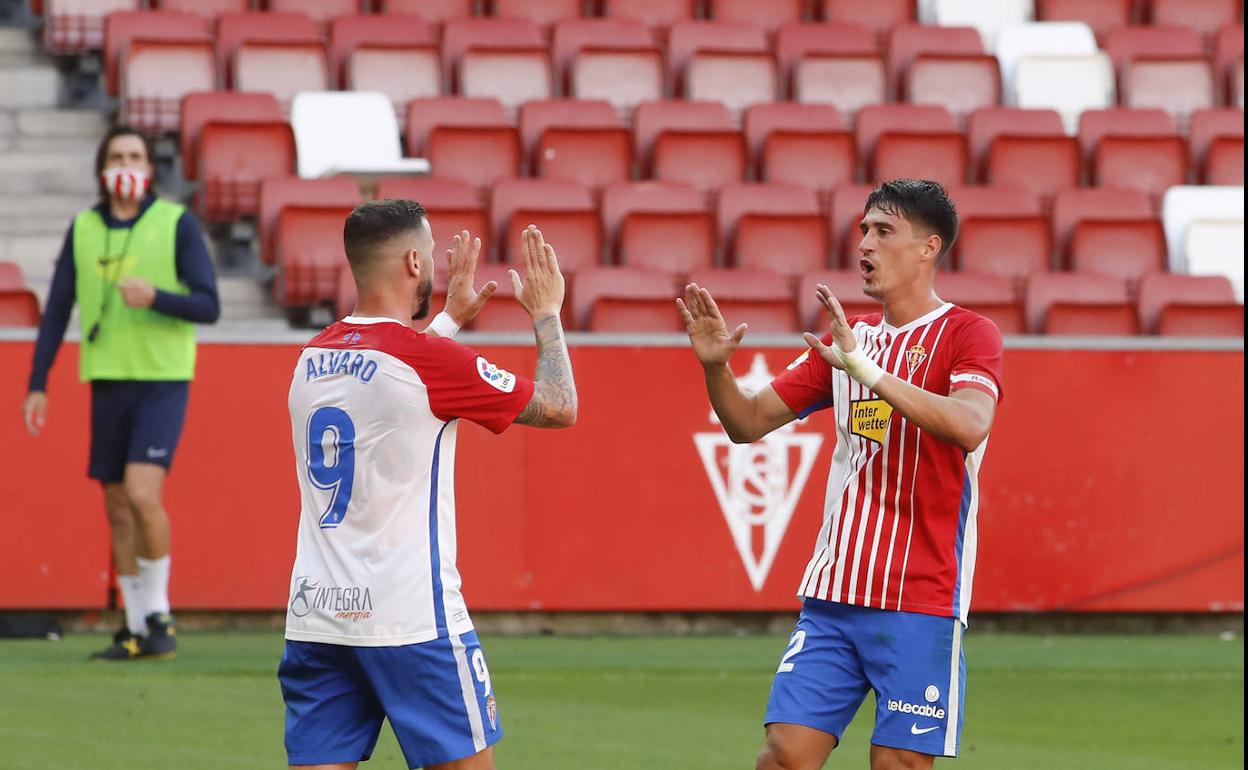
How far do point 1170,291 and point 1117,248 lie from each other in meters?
0.77

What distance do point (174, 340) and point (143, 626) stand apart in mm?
1277

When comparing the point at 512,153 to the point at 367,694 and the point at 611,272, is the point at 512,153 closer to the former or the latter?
the point at 611,272

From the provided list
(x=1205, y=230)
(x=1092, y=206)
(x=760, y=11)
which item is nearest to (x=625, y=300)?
(x=1092, y=206)

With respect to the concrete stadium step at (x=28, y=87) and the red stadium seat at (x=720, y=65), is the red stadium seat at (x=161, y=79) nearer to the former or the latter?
the concrete stadium step at (x=28, y=87)

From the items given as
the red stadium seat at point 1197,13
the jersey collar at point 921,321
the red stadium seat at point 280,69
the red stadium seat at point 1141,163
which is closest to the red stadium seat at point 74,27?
the red stadium seat at point 280,69

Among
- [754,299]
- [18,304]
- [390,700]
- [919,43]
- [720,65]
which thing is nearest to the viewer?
[390,700]

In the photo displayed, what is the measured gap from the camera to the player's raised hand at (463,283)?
4.82m

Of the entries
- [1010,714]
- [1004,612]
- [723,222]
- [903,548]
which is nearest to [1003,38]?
[723,222]

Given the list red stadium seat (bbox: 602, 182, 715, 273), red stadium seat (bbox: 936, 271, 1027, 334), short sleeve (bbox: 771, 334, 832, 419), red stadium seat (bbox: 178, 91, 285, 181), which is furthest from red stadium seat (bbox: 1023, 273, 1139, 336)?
short sleeve (bbox: 771, 334, 832, 419)

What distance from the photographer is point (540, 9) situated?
15.3 meters

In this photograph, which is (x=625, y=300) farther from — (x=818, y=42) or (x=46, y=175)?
(x=818, y=42)

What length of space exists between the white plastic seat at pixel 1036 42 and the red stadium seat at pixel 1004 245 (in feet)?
9.12

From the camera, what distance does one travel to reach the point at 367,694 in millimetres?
4480

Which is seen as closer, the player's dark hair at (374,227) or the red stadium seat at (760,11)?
the player's dark hair at (374,227)
